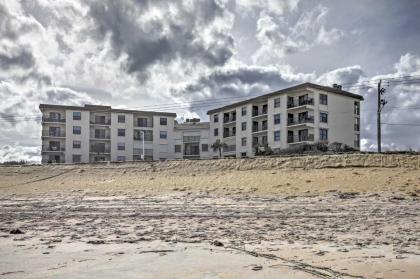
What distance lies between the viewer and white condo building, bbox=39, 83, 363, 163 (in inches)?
2680

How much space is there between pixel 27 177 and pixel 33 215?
28.9 m

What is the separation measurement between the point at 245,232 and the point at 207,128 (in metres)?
78.9

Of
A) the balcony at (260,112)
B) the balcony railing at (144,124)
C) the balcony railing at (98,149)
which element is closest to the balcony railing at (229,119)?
the balcony at (260,112)

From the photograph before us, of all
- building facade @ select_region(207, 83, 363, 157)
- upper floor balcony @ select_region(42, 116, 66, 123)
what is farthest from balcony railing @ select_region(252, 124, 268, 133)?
upper floor balcony @ select_region(42, 116, 66, 123)

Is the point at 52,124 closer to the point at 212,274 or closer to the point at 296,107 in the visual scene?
the point at 296,107

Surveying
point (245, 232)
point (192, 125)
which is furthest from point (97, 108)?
point (245, 232)

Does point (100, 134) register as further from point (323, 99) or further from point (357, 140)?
point (357, 140)

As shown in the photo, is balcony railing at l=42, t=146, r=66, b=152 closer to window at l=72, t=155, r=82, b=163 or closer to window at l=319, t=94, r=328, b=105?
window at l=72, t=155, r=82, b=163

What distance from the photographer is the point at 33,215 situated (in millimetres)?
17328

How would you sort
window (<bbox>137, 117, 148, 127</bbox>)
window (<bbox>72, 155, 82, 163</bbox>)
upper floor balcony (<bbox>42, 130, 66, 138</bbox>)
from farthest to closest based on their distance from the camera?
window (<bbox>137, 117, 148, 127</bbox>) < upper floor balcony (<bbox>42, 130, 66, 138</bbox>) < window (<bbox>72, 155, 82, 163</bbox>)

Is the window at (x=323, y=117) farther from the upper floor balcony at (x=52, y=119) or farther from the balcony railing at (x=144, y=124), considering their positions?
the upper floor balcony at (x=52, y=119)

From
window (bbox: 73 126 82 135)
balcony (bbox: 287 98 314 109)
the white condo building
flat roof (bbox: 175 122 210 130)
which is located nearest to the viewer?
balcony (bbox: 287 98 314 109)

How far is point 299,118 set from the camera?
224ft

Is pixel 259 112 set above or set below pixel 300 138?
above
